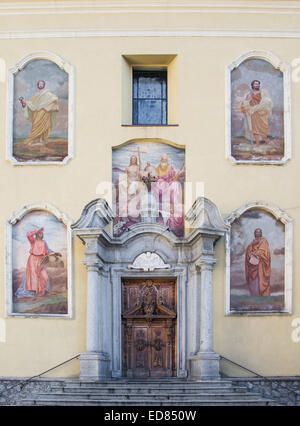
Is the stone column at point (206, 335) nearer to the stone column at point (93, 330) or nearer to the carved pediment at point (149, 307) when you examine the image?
the carved pediment at point (149, 307)

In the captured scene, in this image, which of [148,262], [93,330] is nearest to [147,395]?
[93,330]

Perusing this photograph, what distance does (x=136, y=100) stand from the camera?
17891mm

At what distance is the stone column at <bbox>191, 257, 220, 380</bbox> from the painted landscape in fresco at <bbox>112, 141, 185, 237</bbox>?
1180 millimetres

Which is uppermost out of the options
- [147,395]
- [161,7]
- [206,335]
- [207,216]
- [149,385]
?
[161,7]

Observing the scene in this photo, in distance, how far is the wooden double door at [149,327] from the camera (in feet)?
54.7

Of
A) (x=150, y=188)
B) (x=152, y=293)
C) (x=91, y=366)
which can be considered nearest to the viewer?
(x=91, y=366)

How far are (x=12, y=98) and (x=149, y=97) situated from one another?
2947 mm

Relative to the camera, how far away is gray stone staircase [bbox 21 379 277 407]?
14664 millimetres

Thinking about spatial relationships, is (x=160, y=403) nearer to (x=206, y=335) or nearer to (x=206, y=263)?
(x=206, y=335)

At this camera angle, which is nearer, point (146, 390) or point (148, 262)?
point (146, 390)

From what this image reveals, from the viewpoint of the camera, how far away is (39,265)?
55.2 feet

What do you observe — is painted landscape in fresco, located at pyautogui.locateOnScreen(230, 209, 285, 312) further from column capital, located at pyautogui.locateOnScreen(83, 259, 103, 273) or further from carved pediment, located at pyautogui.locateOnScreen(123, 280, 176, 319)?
column capital, located at pyautogui.locateOnScreen(83, 259, 103, 273)

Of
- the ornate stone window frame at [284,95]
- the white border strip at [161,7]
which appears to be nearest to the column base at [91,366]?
the ornate stone window frame at [284,95]
